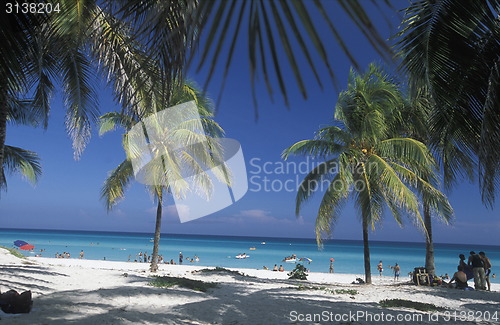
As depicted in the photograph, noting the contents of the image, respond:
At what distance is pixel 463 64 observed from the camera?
17.4 feet

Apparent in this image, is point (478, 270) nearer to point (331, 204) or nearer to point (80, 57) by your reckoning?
point (331, 204)

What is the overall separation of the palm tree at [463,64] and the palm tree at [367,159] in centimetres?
571

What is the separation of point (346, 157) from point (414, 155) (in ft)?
7.23

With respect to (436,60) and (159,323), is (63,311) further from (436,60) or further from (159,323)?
(436,60)

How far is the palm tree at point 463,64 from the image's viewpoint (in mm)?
4980

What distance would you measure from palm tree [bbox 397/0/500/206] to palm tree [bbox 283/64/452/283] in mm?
5707

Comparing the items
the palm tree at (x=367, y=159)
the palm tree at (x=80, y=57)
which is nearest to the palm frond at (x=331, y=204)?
the palm tree at (x=367, y=159)

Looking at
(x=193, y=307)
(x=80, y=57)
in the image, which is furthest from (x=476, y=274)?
(x=80, y=57)

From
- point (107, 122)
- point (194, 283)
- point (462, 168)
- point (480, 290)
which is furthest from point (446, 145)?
point (107, 122)

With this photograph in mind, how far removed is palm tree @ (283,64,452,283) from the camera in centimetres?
1162

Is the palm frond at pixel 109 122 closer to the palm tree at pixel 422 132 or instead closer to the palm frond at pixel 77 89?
the palm frond at pixel 77 89

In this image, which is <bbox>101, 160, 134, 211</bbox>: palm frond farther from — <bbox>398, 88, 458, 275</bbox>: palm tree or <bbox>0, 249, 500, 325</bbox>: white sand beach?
<bbox>398, 88, 458, 275</bbox>: palm tree

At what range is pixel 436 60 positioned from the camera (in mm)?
5383

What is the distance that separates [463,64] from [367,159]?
7821 mm
